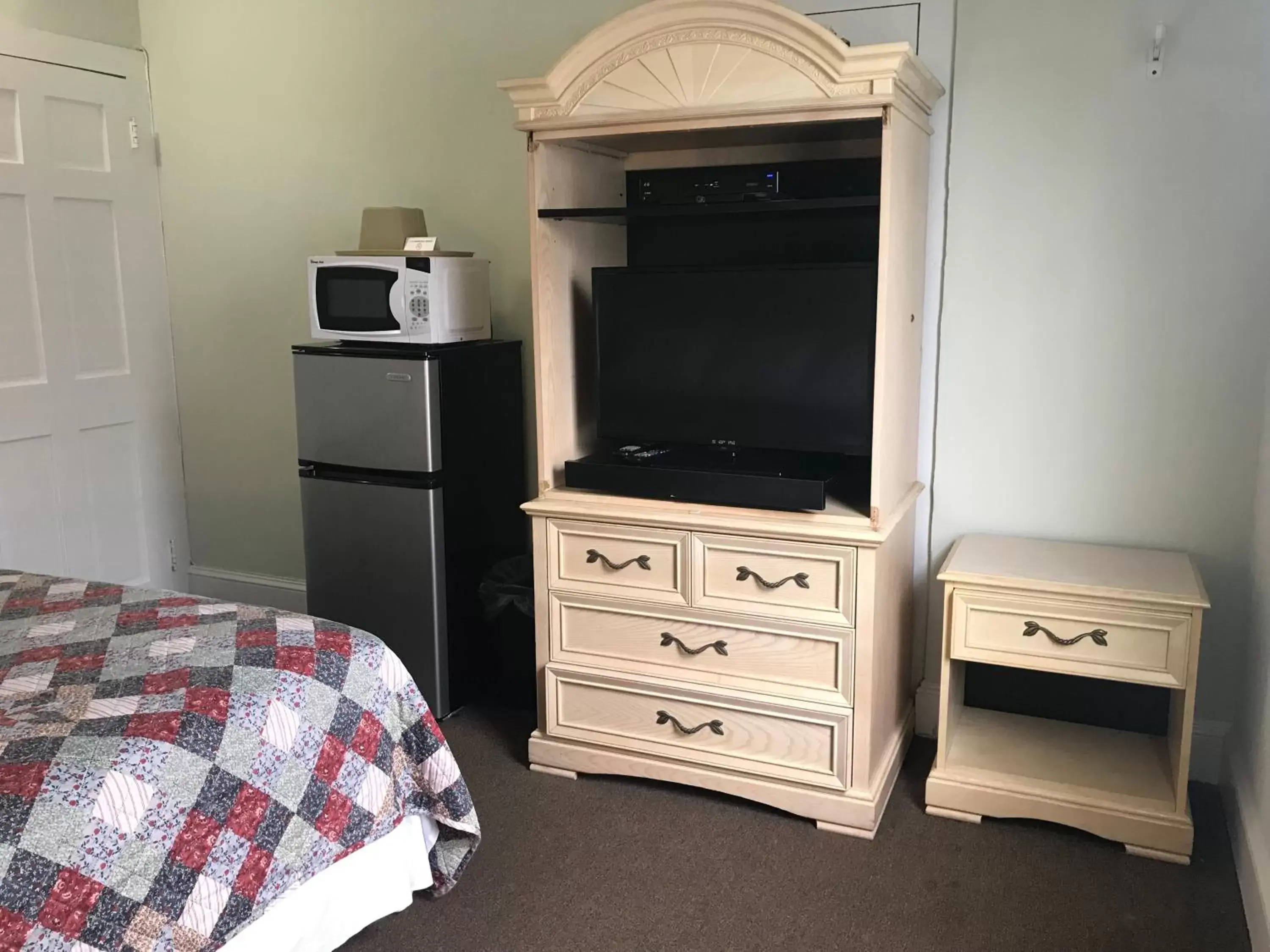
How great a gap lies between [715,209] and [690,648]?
1.09 meters

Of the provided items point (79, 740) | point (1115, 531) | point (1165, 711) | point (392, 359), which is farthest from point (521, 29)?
point (1165, 711)

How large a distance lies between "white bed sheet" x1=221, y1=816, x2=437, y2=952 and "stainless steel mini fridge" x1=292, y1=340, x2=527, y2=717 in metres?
0.99

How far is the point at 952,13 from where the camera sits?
108 inches

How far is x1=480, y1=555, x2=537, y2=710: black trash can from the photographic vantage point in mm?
3200

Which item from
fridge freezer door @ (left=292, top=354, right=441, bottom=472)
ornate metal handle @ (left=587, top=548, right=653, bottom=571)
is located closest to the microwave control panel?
fridge freezer door @ (left=292, top=354, right=441, bottom=472)

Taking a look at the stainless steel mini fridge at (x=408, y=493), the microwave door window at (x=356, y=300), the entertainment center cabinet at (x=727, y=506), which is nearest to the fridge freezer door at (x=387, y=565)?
the stainless steel mini fridge at (x=408, y=493)

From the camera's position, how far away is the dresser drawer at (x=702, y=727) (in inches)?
102

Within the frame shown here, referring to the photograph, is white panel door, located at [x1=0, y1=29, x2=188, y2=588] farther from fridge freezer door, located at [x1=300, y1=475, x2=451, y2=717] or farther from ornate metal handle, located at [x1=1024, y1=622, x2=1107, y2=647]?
ornate metal handle, located at [x1=1024, y1=622, x2=1107, y2=647]

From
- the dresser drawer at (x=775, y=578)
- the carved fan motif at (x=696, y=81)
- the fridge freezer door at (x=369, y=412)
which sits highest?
the carved fan motif at (x=696, y=81)

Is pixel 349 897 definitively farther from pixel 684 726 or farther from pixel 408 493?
pixel 408 493

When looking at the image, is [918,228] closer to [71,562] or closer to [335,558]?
[335,558]

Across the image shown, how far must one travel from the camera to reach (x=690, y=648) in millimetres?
2707

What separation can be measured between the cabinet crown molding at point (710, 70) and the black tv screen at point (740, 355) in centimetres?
40

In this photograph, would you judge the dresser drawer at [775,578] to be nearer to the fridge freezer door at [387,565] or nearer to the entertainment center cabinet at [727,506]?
the entertainment center cabinet at [727,506]
